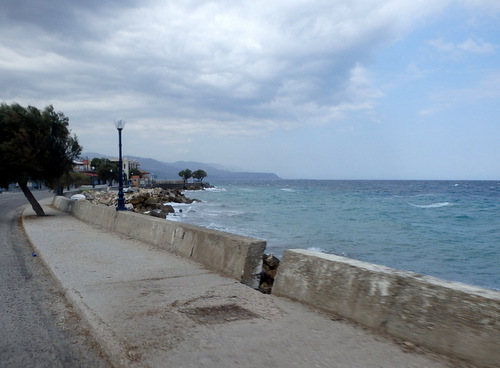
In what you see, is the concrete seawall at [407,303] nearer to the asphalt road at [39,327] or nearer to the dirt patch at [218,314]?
A: the dirt patch at [218,314]

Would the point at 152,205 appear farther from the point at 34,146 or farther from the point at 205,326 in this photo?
the point at 205,326

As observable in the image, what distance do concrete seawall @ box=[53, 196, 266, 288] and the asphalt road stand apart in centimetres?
255

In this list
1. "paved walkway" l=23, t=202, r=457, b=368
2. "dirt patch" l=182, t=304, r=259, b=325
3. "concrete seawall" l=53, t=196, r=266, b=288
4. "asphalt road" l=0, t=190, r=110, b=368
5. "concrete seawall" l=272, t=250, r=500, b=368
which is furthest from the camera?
"concrete seawall" l=53, t=196, r=266, b=288

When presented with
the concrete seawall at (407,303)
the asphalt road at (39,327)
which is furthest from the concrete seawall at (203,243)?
the asphalt road at (39,327)

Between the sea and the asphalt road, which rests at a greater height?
the asphalt road

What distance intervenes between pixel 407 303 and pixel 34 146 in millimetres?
20445

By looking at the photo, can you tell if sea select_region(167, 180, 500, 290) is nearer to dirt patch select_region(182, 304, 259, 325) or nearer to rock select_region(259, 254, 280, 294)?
rock select_region(259, 254, 280, 294)

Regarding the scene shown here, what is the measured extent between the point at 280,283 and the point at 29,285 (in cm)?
459

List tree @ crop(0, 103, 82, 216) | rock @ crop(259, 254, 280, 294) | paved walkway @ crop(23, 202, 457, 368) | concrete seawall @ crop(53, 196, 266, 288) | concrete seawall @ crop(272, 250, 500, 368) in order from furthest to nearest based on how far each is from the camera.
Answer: tree @ crop(0, 103, 82, 216)
rock @ crop(259, 254, 280, 294)
concrete seawall @ crop(53, 196, 266, 288)
paved walkway @ crop(23, 202, 457, 368)
concrete seawall @ crop(272, 250, 500, 368)

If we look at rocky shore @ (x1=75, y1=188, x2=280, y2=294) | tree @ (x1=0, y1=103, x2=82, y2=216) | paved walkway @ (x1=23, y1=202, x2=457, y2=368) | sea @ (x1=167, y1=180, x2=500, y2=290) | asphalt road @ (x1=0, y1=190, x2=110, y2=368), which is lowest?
sea @ (x1=167, y1=180, x2=500, y2=290)

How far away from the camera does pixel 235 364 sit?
12.9 feet

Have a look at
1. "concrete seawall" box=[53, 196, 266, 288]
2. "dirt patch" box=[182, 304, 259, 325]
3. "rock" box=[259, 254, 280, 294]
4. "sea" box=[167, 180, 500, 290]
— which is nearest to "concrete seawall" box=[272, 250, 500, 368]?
"dirt patch" box=[182, 304, 259, 325]

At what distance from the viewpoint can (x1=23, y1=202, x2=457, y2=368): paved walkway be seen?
4020mm

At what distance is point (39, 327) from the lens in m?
5.41
